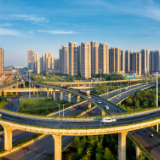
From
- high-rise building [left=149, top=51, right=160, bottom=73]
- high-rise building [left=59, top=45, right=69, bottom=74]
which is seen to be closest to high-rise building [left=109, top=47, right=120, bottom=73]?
high-rise building [left=59, top=45, right=69, bottom=74]

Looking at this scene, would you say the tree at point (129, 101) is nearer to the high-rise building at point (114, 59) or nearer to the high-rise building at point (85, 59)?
the high-rise building at point (85, 59)

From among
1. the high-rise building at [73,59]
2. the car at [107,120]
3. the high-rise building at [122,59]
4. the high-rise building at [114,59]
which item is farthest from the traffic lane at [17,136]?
the high-rise building at [122,59]

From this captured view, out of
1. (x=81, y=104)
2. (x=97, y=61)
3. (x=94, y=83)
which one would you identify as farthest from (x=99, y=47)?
(x=81, y=104)

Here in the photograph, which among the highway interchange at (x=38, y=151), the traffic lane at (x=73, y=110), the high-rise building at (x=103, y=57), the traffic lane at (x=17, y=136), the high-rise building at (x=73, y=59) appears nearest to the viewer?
the highway interchange at (x=38, y=151)

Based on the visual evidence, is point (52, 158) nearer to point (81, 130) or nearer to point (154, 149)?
point (81, 130)

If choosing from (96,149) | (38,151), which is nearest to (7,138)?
(38,151)

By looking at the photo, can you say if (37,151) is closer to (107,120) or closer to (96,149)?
(96,149)
